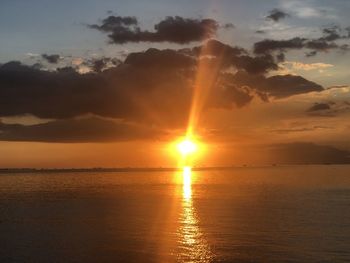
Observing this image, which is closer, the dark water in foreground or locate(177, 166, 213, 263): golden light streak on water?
locate(177, 166, 213, 263): golden light streak on water

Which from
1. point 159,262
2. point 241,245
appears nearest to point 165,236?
point 241,245

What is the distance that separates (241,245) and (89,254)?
17351mm

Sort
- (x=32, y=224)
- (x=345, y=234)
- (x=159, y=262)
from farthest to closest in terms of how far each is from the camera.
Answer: (x=32, y=224) → (x=345, y=234) → (x=159, y=262)

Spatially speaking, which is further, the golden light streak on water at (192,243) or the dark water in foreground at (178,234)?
the dark water in foreground at (178,234)

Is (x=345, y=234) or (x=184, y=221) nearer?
(x=345, y=234)

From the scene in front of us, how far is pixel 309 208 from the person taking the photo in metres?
96.8

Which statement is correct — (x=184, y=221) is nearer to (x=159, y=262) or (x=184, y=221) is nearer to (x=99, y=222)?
(x=99, y=222)

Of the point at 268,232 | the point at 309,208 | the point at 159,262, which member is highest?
the point at 309,208

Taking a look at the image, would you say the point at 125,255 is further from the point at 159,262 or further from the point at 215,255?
the point at 215,255

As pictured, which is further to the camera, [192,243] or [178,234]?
[178,234]

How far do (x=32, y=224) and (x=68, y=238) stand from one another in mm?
18092

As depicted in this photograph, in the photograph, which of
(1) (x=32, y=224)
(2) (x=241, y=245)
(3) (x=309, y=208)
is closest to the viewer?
(2) (x=241, y=245)

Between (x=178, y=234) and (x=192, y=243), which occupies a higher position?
(x=178, y=234)

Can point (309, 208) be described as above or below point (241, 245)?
above
